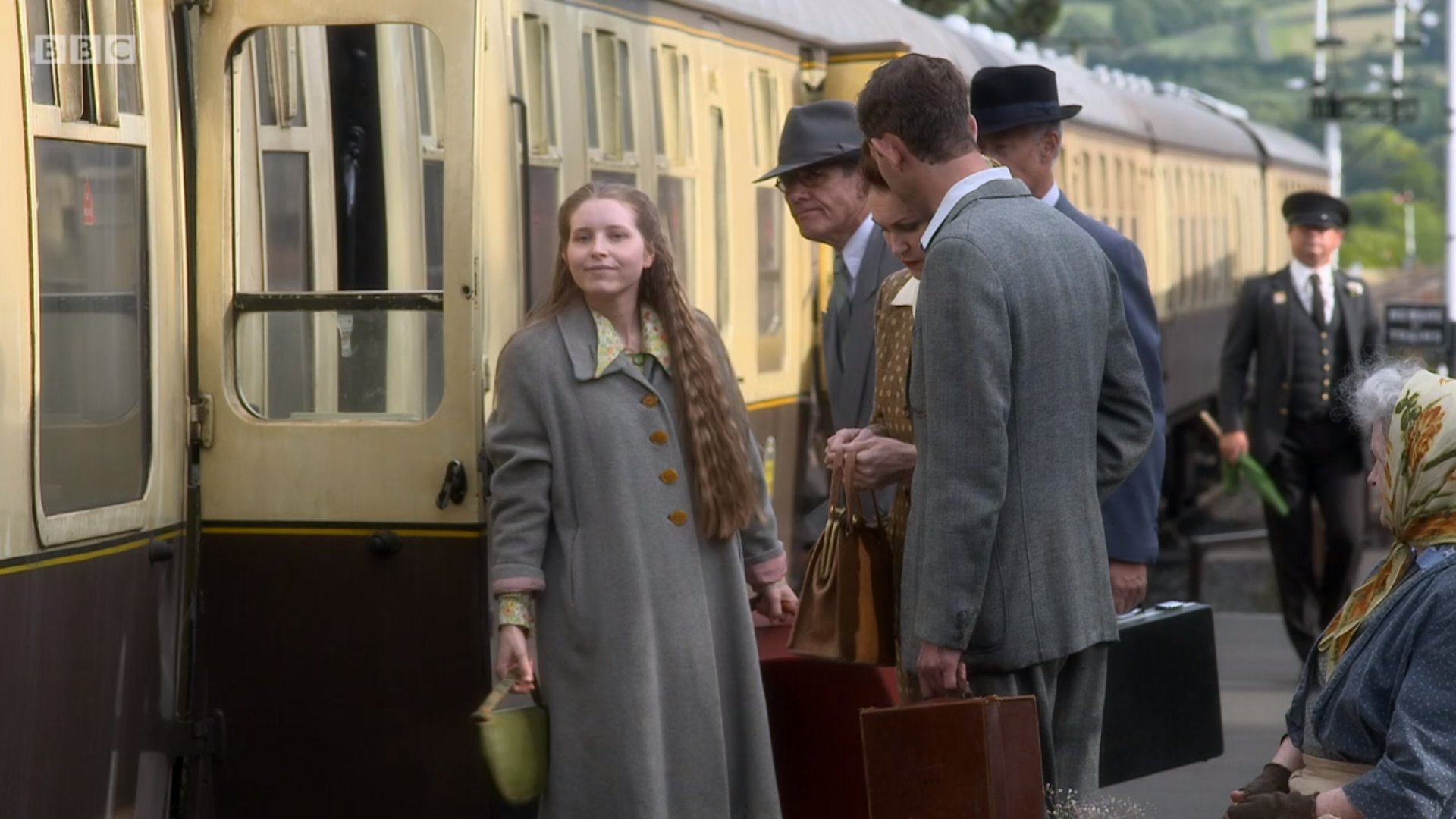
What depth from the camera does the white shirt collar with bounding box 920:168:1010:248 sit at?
4.13m

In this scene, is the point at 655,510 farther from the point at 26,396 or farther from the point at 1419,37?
the point at 1419,37

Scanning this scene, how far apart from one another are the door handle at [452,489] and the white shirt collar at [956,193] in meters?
1.63

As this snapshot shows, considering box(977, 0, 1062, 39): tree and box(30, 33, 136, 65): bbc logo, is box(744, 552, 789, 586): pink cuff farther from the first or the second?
box(977, 0, 1062, 39): tree

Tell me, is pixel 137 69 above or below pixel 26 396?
above

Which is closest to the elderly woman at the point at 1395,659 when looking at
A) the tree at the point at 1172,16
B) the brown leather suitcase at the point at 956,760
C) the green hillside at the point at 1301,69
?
the brown leather suitcase at the point at 956,760

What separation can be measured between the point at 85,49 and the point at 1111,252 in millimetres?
2358

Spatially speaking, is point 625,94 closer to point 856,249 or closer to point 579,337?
point 856,249

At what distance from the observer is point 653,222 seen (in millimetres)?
4867

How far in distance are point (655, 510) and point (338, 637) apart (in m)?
1.16

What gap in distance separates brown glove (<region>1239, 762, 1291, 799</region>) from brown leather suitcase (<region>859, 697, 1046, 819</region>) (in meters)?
0.37

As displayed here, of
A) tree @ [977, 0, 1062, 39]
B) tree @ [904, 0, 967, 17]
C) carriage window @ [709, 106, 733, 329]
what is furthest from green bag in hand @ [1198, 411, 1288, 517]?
tree @ [977, 0, 1062, 39]

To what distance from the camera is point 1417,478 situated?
344cm

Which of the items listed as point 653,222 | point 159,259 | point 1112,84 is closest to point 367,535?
point 159,259

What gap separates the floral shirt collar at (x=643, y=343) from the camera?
4.72 meters
